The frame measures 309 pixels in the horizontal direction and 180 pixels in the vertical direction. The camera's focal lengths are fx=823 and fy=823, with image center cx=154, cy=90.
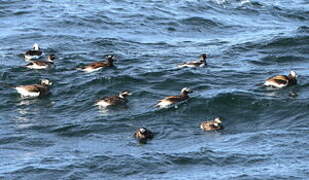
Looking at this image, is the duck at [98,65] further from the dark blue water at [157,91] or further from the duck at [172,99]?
the duck at [172,99]

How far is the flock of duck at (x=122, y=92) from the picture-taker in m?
22.1

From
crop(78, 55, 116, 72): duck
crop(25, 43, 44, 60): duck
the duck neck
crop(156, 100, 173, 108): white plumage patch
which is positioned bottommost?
crop(156, 100, 173, 108): white plumage patch

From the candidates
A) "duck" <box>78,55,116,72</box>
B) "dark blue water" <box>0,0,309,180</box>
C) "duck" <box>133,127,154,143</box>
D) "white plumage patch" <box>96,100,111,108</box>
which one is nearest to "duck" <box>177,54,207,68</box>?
"dark blue water" <box>0,0,309,180</box>

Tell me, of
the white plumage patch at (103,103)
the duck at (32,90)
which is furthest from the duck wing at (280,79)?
the duck at (32,90)

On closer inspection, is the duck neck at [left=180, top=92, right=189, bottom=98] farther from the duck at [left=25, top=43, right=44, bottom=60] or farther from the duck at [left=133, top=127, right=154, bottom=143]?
the duck at [left=25, top=43, right=44, bottom=60]

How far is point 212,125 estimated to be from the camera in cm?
2198

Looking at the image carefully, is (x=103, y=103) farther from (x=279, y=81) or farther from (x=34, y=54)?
(x=34, y=54)

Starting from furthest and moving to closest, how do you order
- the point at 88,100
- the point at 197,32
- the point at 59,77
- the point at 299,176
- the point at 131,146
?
the point at 197,32 < the point at 59,77 < the point at 88,100 < the point at 131,146 < the point at 299,176

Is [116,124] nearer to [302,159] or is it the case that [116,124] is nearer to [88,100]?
[88,100]

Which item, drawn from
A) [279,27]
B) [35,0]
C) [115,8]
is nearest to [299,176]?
[279,27]

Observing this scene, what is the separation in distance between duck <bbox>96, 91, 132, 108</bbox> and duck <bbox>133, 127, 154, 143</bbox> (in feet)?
10.3

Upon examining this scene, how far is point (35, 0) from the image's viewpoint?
139 feet

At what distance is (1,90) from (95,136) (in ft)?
18.6

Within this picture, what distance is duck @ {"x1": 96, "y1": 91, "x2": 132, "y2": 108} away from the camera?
24.5m
